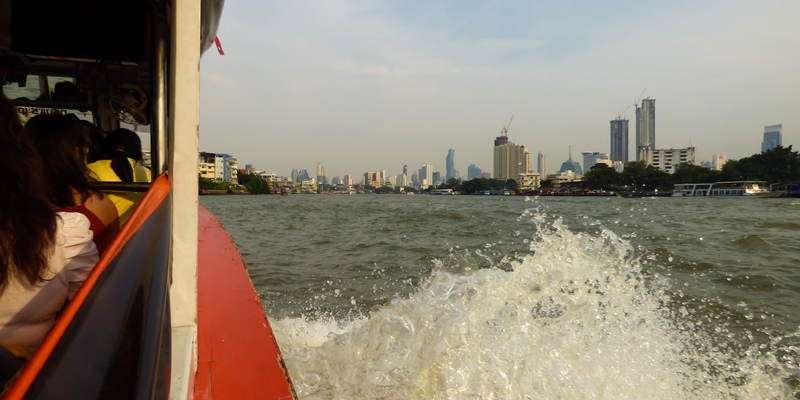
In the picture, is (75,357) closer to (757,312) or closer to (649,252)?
(757,312)

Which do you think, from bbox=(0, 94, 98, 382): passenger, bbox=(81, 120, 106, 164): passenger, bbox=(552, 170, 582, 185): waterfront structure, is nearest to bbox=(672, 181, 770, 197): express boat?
bbox=(552, 170, 582, 185): waterfront structure

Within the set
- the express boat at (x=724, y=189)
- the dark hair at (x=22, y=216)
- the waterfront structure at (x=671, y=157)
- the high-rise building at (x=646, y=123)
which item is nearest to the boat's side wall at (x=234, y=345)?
the dark hair at (x=22, y=216)

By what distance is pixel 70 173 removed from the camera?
130cm

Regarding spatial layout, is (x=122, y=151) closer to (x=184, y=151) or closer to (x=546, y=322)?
(x=184, y=151)

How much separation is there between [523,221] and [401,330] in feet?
33.1

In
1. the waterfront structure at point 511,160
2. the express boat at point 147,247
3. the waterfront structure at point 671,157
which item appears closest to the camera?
the express boat at point 147,247

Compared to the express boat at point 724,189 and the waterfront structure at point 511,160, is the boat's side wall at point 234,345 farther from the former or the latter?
the waterfront structure at point 511,160

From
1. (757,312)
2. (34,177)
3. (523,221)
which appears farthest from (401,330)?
(523,221)

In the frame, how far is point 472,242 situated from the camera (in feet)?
28.9

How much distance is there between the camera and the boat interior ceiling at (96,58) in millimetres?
1874

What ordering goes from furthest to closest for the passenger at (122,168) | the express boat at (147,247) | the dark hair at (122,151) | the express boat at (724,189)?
the express boat at (724,189)
the dark hair at (122,151)
the passenger at (122,168)
the express boat at (147,247)

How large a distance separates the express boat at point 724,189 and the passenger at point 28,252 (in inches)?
2109

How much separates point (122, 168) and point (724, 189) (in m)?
55.5

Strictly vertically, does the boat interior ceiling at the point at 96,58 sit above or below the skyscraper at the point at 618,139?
below
